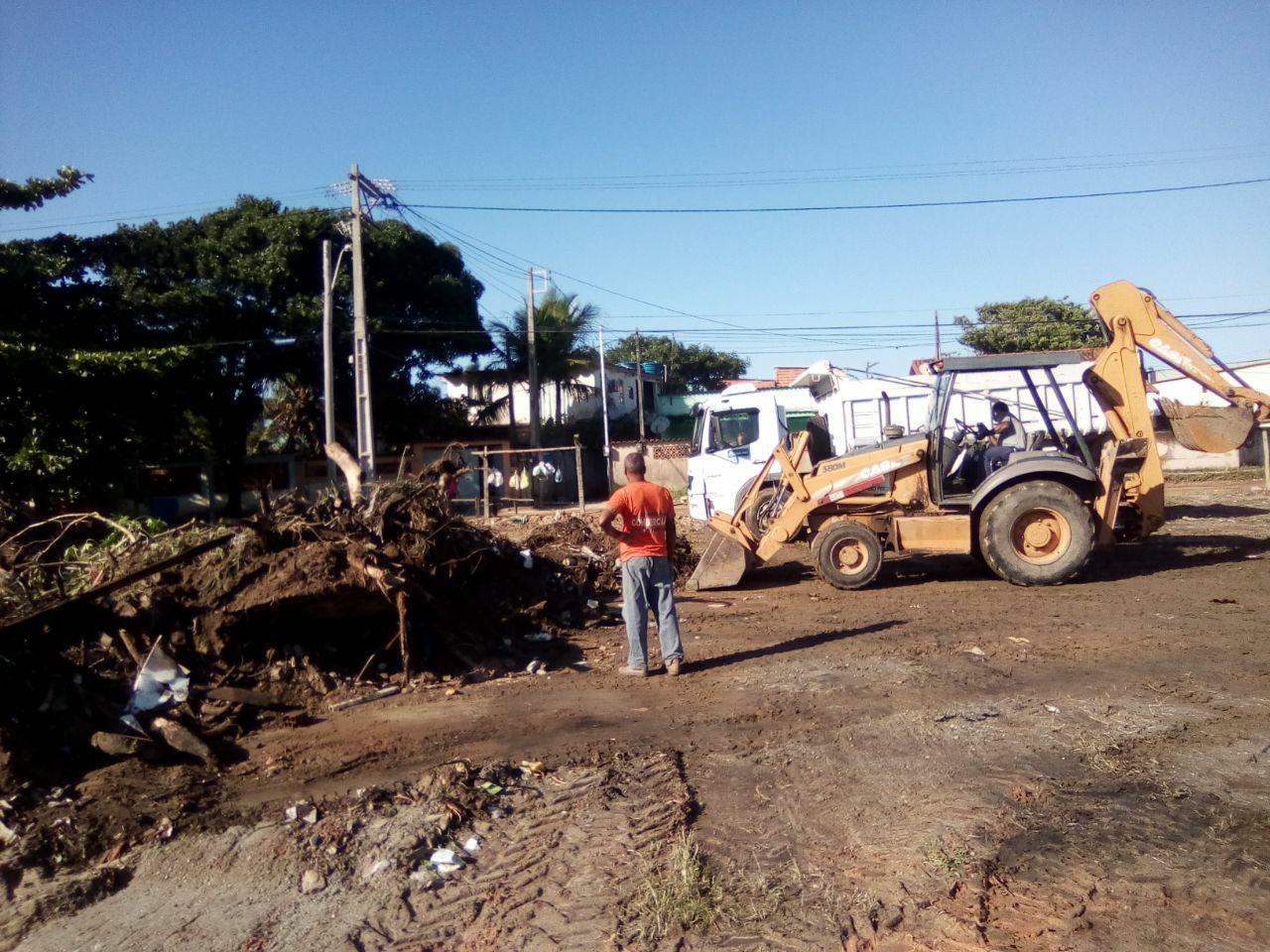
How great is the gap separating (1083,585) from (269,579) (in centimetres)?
833

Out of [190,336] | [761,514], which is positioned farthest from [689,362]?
[761,514]

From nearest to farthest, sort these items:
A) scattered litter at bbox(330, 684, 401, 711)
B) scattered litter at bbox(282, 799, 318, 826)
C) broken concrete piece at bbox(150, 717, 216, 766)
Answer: scattered litter at bbox(282, 799, 318, 826)
broken concrete piece at bbox(150, 717, 216, 766)
scattered litter at bbox(330, 684, 401, 711)

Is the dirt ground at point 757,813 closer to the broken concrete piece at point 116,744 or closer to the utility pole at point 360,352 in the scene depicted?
the broken concrete piece at point 116,744

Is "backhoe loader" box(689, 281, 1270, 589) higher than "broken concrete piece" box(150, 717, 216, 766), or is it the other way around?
"backhoe loader" box(689, 281, 1270, 589)

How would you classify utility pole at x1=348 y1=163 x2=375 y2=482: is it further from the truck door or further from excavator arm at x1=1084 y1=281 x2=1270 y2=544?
excavator arm at x1=1084 y1=281 x2=1270 y2=544

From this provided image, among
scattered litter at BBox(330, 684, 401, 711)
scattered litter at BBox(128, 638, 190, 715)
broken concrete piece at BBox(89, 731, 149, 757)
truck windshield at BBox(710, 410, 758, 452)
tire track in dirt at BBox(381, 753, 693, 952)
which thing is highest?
truck windshield at BBox(710, 410, 758, 452)

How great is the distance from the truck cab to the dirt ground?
8.21 meters

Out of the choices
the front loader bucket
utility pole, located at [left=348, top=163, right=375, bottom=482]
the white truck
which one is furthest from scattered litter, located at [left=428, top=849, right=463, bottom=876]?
utility pole, located at [left=348, top=163, right=375, bottom=482]

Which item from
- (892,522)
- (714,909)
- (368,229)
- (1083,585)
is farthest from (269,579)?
(368,229)

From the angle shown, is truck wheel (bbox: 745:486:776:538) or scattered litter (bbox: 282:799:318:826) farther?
truck wheel (bbox: 745:486:776:538)

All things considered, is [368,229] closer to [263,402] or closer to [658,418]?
[263,402]

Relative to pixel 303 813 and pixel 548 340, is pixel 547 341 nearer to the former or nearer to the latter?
pixel 548 340

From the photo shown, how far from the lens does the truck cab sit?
16.0 meters

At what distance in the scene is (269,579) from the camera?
22.4 ft
